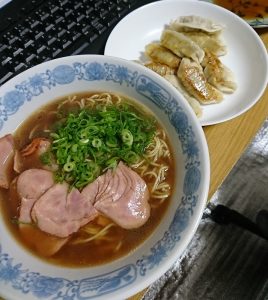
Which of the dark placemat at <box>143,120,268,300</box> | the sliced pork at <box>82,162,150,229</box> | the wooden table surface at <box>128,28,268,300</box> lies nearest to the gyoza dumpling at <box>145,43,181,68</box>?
the wooden table surface at <box>128,28,268,300</box>

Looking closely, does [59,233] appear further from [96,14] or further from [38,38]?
[96,14]

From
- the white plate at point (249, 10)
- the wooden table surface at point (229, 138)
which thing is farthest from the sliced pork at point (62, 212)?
the white plate at point (249, 10)

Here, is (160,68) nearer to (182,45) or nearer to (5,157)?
(182,45)

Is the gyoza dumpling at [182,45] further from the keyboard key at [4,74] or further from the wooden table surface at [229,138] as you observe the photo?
the keyboard key at [4,74]

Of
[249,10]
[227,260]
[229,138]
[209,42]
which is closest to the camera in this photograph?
[229,138]

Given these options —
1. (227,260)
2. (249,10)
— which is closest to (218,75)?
(249,10)

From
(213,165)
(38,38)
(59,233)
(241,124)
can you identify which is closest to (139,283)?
(59,233)
